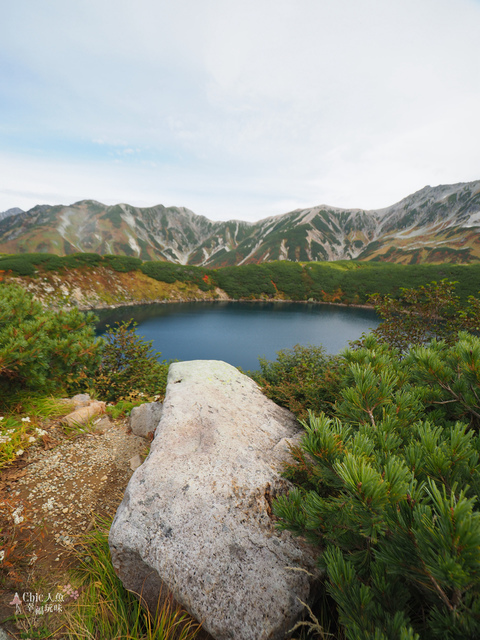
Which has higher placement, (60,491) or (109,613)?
(60,491)

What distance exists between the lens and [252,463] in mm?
3422

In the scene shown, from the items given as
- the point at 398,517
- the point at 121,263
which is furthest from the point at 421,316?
the point at 121,263

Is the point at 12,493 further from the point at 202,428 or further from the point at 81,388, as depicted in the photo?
the point at 81,388

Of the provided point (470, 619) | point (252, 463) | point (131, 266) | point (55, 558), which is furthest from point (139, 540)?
point (131, 266)

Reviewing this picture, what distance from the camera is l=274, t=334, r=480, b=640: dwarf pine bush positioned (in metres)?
0.99

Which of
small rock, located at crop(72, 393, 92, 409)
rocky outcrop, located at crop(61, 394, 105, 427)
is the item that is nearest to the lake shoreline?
small rock, located at crop(72, 393, 92, 409)

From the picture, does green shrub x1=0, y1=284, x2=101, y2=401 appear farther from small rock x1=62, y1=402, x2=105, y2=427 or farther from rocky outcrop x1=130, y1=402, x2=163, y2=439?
rocky outcrop x1=130, y1=402, x2=163, y2=439

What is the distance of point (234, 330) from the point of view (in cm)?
4278

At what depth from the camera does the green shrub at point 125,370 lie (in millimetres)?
8203

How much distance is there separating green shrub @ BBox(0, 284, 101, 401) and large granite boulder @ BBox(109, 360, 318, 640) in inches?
127

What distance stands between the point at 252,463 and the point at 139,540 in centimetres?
151

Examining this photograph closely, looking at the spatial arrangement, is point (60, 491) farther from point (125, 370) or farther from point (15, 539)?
point (125, 370)

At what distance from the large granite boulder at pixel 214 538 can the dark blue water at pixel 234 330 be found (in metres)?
20.9

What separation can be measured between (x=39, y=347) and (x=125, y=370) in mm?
4145
